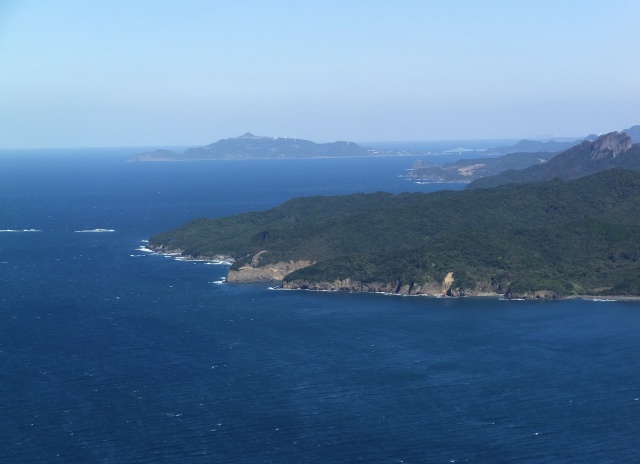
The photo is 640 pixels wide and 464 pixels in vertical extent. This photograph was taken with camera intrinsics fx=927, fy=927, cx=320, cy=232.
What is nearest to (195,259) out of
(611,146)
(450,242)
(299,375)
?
(450,242)

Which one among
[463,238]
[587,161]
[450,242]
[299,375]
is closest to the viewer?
[299,375]

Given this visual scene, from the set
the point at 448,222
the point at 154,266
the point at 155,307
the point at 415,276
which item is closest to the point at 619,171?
the point at 448,222

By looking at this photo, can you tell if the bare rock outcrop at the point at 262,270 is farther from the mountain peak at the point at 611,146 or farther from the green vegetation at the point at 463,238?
the mountain peak at the point at 611,146

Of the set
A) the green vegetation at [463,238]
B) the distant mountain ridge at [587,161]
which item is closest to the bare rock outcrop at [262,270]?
the green vegetation at [463,238]

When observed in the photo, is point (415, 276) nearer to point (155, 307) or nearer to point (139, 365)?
point (155, 307)

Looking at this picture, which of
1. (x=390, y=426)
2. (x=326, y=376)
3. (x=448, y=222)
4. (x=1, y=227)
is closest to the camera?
(x=390, y=426)

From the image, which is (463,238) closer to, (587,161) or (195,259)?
(195,259)
